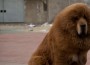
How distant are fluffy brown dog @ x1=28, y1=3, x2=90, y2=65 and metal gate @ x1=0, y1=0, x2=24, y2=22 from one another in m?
26.4

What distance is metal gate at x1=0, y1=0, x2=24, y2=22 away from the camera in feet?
99.2

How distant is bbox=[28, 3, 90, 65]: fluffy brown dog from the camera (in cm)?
359

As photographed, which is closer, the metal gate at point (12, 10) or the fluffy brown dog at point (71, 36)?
the fluffy brown dog at point (71, 36)

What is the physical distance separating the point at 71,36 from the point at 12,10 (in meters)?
27.3

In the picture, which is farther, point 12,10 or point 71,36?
point 12,10

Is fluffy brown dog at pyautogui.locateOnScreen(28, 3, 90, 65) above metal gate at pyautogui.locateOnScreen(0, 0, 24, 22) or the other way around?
above

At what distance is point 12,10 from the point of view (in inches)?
1207

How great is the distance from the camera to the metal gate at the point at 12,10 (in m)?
30.2

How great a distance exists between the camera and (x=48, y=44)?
4078mm

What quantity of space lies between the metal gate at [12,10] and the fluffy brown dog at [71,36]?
2636 cm

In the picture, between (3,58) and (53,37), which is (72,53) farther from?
(3,58)

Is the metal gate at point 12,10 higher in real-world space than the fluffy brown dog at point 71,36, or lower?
lower

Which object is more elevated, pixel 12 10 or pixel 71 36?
pixel 71 36

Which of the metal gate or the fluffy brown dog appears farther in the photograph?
the metal gate
